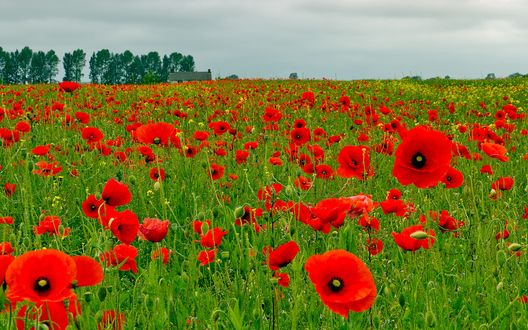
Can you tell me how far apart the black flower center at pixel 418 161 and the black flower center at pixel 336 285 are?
578 millimetres

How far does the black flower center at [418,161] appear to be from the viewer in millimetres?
1720

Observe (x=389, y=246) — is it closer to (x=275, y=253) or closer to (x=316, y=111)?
(x=275, y=253)

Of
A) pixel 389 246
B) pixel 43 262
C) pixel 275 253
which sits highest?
pixel 43 262

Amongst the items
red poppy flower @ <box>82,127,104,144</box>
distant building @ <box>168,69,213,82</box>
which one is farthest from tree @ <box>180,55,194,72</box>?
red poppy flower @ <box>82,127,104,144</box>

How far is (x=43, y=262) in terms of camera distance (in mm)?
1180

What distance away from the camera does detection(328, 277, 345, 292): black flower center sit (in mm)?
1273

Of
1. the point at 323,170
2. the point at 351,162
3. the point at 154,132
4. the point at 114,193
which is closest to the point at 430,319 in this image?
the point at 351,162

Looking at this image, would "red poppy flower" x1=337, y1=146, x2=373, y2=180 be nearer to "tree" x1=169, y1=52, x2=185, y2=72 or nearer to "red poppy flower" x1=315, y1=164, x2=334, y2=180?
→ "red poppy flower" x1=315, y1=164, x2=334, y2=180

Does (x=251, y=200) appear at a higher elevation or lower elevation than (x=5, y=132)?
lower

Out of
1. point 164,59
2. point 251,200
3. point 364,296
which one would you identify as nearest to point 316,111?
point 251,200

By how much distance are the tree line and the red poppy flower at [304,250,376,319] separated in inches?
3840

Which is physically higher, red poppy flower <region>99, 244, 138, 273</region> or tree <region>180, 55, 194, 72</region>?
tree <region>180, 55, 194, 72</region>

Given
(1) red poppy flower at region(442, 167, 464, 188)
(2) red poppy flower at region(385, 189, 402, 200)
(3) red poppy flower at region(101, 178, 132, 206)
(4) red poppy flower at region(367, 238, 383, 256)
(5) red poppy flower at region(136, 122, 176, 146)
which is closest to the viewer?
(3) red poppy flower at region(101, 178, 132, 206)

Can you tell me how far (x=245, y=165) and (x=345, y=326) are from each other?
9.77 feet
